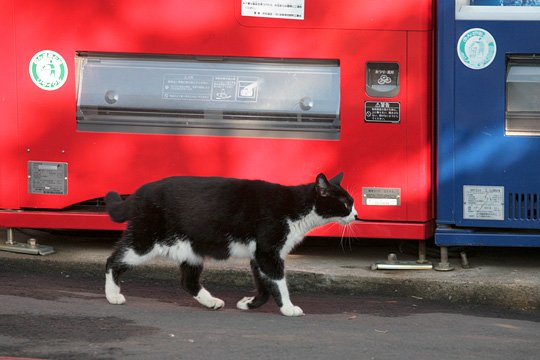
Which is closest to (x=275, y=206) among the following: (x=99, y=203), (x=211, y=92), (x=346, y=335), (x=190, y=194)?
(x=190, y=194)

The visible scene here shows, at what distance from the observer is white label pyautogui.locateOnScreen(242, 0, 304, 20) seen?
6.90m

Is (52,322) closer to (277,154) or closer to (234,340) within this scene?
A: (234,340)

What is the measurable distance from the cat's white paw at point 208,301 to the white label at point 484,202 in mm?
1785

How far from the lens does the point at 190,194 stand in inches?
239

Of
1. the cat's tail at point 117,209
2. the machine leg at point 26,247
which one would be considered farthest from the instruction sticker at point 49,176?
the cat's tail at point 117,209

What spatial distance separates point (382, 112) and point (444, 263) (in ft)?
3.46

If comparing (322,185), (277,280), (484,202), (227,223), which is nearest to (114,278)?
(227,223)

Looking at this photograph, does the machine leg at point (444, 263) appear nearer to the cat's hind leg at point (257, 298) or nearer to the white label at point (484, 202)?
the white label at point (484, 202)

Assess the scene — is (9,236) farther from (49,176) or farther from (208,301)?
(208,301)

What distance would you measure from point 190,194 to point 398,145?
156cm

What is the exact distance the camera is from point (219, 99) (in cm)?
702

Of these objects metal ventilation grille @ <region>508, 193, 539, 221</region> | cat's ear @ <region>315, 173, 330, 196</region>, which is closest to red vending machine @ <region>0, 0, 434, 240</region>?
metal ventilation grille @ <region>508, 193, 539, 221</region>

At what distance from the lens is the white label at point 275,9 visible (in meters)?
6.90

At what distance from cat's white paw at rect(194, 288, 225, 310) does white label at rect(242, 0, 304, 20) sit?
1.90 meters
